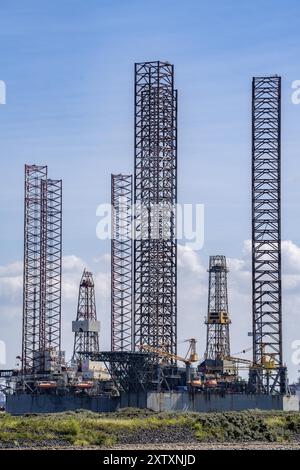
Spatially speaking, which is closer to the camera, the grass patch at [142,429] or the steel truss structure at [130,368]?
the grass patch at [142,429]

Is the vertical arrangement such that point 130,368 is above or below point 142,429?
above

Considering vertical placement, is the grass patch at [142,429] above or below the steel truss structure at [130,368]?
below

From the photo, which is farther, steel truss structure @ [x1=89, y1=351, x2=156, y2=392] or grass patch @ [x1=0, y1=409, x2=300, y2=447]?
steel truss structure @ [x1=89, y1=351, x2=156, y2=392]

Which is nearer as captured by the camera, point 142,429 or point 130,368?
point 142,429

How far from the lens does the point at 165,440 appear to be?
64.8 m

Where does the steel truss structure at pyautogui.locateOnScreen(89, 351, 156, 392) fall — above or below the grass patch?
above

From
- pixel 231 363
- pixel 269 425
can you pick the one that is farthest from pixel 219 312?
pixel 269 425
